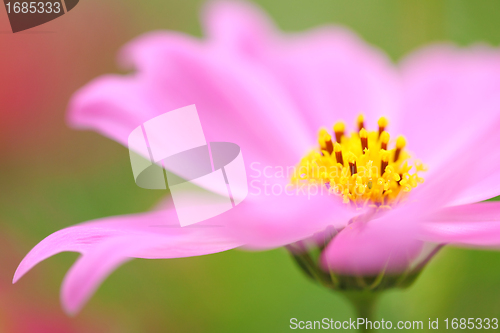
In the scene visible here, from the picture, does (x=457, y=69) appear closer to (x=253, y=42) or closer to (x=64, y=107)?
(x=253, y=42)

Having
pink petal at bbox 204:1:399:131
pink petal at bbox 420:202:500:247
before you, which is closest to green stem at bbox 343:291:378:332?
pink petal at bbox 420:202:500:247

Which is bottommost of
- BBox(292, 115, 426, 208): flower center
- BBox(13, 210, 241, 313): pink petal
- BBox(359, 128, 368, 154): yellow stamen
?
BBox(292, 115, 426, 208): flower center

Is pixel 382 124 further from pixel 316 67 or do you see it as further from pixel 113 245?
pixel 113 245

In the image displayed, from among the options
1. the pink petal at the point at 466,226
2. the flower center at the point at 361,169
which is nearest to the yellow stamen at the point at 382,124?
the flower center at the point at 361,169

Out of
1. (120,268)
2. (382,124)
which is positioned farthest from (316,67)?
(120,268)

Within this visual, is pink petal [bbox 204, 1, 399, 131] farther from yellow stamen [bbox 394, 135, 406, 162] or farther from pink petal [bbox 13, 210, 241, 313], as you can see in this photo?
pink petal [bbox 13, 210, 241, 313]
